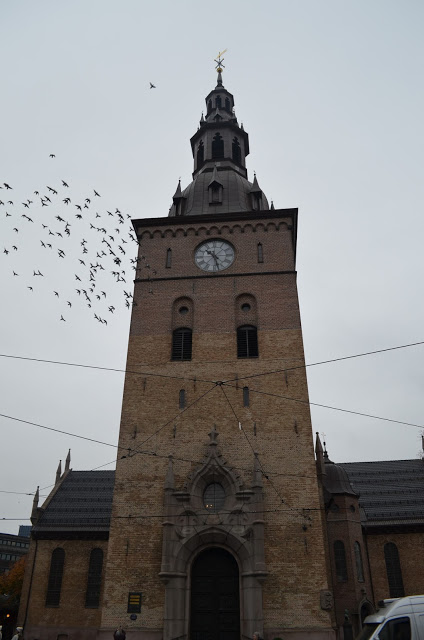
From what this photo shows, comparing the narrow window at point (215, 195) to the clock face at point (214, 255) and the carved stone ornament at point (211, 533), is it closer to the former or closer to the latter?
the clock face at point (214, 255)

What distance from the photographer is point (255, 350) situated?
2450cm

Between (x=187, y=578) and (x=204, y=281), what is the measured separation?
13.4m

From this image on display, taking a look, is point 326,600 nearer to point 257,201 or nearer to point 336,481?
point 336,481

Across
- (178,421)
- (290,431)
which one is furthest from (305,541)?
(178,421)

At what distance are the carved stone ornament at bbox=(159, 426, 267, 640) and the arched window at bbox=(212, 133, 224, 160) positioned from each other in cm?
1952

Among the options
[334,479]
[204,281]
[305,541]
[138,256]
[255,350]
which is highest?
[138,256]

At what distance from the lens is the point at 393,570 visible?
29.1m

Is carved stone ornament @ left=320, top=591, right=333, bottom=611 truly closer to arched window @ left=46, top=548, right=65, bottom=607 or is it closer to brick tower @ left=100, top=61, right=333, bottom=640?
brick tower @ left=100, top=61, right=333, bottom=640

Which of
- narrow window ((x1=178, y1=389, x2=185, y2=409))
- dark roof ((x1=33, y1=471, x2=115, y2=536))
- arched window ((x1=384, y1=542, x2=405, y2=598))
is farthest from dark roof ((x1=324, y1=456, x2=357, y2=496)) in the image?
dark roof ((x1=33, y1=471, x2=115, y2=536))

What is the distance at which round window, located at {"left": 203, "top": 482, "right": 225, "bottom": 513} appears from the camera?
68.5ft

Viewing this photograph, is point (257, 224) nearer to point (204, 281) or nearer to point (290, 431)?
point (204, 281)

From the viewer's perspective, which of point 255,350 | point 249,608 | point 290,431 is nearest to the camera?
point 249,608

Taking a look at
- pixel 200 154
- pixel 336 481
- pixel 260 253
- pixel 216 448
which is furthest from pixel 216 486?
pixel 200 154

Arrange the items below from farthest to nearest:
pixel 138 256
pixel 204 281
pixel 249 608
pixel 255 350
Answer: pixel 138 256
pixel 204 281
pixel 255 350
pixel 249 608
